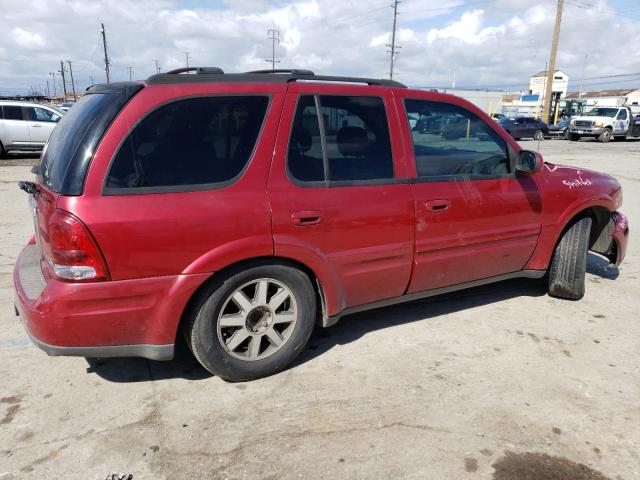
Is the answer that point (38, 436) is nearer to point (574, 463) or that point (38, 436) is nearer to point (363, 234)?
point (363, 234)

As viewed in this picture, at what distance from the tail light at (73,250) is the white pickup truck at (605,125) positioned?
30854 millimetres

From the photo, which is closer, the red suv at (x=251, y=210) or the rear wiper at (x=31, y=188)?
the red suv at (x=251, y=210)

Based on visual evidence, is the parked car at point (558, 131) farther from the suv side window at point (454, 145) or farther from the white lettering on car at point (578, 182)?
the suv side window at point (454, 145)

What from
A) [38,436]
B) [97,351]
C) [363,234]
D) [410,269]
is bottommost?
[38,436]

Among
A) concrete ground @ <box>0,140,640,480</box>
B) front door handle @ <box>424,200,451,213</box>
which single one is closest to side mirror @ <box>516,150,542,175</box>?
front door handle @ <box>424,200,451,213</box>

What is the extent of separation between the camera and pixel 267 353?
3.13m

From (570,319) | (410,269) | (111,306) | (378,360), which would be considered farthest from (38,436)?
(570,319)

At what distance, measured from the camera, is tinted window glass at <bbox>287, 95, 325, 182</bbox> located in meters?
2.97

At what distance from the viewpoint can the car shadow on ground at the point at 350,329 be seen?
3.21 meters

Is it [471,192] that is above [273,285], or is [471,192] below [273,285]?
above

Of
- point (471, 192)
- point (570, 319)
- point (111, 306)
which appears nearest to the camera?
point (111, 306)

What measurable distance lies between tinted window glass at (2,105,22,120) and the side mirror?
15.1m

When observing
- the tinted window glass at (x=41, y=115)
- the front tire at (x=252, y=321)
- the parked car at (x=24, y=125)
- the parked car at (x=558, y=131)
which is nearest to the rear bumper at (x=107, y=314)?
the front tire at (x=252, y=321)

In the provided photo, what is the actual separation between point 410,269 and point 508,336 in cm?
98
